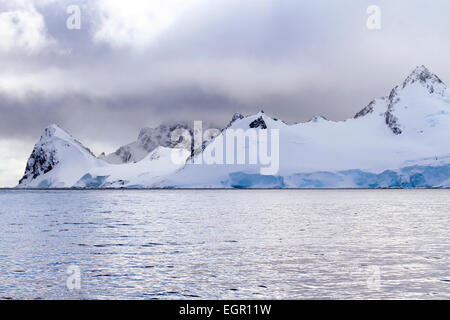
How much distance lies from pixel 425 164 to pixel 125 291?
17916 cm

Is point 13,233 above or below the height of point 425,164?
below

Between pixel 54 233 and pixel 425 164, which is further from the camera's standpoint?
pixel 425 164

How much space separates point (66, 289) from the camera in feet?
64.7
